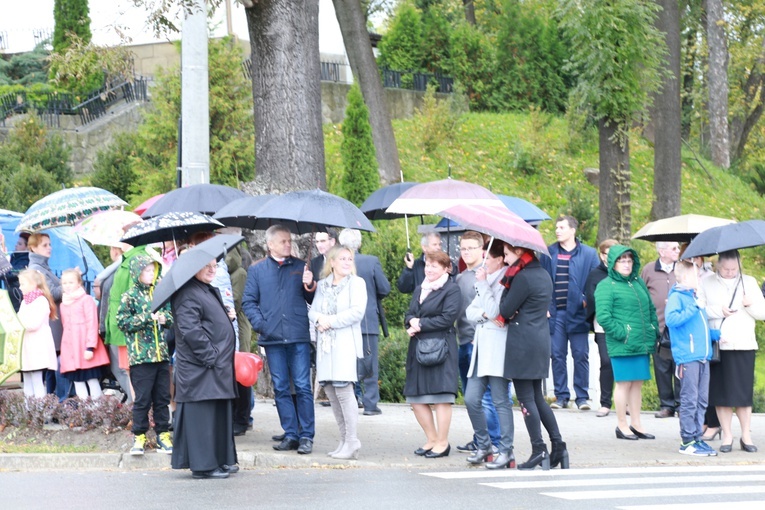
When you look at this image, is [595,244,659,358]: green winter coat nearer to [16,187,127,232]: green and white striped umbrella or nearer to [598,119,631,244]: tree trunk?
[16,187,127,232]: green and white striped umbrella

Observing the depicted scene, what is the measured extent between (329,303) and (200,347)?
1403 millimetres

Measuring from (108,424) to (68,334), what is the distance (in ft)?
4.74

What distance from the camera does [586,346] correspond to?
13.6 meters

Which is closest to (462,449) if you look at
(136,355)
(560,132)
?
(136,355)

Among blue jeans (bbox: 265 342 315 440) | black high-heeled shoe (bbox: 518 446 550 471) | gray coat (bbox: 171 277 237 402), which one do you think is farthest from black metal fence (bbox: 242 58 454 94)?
gray coat (bbox: 171 277 237 402)

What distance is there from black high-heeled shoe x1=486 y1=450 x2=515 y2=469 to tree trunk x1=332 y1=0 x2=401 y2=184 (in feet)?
49.8

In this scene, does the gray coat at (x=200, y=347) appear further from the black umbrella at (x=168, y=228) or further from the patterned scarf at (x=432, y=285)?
the patterned scarf at (x=432, y=285)

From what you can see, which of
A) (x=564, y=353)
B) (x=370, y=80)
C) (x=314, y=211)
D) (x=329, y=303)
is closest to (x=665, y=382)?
(x=564, y=353)

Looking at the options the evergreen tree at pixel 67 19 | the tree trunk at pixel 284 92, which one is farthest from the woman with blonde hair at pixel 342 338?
the evergreen tree at pixel 67 19

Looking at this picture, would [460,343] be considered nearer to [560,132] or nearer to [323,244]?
[323,244]

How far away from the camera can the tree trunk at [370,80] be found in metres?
24.7

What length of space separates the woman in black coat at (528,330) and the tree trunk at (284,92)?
4.64m

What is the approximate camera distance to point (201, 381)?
909 cm

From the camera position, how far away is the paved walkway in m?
9.92
